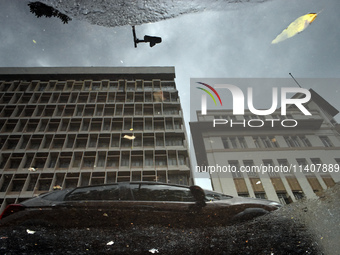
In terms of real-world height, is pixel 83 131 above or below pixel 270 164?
above

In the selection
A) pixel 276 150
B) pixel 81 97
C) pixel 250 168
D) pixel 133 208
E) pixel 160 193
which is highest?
pixel 81 97

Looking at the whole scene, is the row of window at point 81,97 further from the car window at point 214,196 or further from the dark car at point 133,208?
the car window at point 214,196

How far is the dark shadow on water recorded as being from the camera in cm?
365

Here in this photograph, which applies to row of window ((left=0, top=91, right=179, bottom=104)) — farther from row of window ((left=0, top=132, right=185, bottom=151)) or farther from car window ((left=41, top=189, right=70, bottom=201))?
car window ((left=41, top=189, right=70, bottom=201))

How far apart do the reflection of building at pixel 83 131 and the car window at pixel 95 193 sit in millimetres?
3380

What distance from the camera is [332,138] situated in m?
4.79

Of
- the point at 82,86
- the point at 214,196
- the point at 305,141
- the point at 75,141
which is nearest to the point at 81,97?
the point at 82,86

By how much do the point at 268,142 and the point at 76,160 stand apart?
229 inches

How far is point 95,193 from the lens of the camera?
2381 mm

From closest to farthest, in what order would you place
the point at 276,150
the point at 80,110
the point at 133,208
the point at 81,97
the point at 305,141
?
the point at 133,208 < the point at 276,150 < the point at 305,141 < the point at 80,110 < the point at 81,97

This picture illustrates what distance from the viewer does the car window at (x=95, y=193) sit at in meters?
2.29

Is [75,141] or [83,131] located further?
[83,131]

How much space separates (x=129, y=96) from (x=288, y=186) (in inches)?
299

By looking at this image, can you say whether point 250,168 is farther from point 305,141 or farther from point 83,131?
point 83,131
